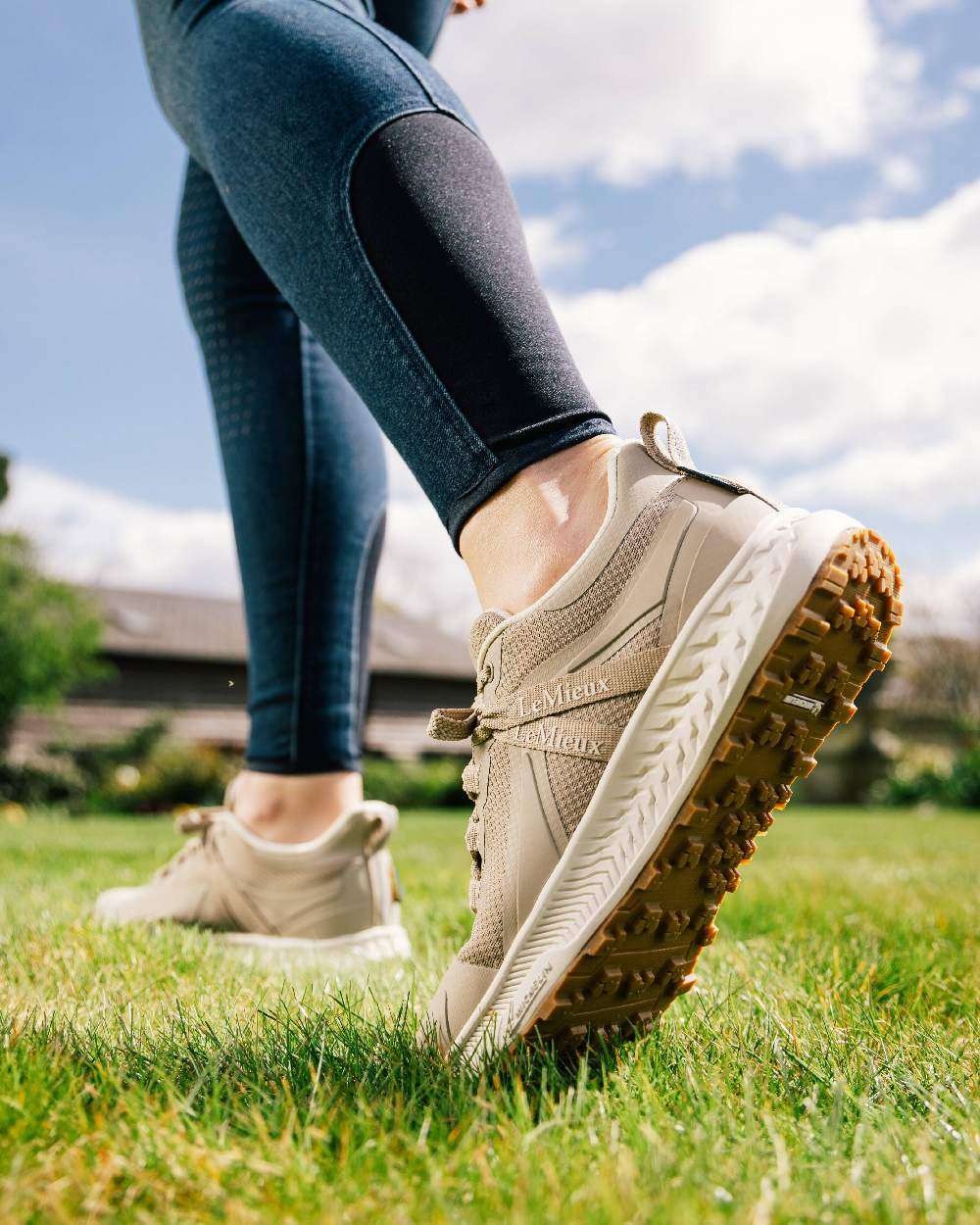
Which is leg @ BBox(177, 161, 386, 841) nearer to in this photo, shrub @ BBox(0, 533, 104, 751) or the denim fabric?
the denim fabric

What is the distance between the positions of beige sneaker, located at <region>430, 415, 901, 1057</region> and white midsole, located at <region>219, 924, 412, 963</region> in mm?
700

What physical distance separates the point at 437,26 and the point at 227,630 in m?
34.4

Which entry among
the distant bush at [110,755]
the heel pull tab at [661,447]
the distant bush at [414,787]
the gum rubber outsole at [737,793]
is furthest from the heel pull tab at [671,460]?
the distant bush at [110,755]

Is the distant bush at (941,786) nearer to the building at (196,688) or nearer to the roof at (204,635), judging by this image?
the building at (196,688)

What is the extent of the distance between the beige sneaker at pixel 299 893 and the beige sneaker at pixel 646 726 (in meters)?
0.71

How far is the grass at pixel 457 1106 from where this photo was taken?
0.70m

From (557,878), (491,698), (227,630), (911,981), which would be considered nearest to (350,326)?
(491,698)

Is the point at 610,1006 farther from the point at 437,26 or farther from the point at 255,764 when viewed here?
the point at 437,26

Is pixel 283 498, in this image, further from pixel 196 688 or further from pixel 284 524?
pixel 196 688

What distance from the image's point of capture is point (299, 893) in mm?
1856

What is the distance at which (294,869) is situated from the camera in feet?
6.05

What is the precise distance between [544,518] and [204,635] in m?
34.0

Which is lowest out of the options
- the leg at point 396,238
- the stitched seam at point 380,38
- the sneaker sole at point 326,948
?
the sneaker sole at point 326,948

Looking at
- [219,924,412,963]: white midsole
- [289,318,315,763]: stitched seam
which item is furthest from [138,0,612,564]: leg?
[219,924,412,963]: white midsole
